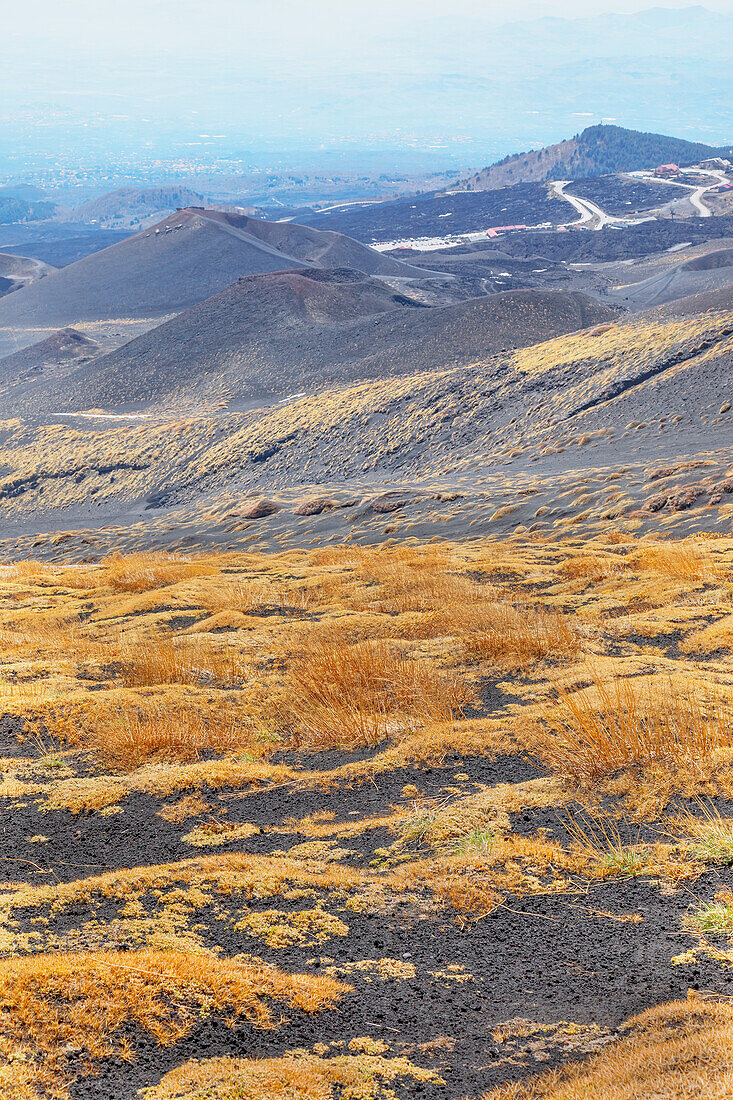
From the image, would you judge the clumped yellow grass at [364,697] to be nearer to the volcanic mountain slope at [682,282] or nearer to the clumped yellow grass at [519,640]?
the clumped yellow grass at [519,640]

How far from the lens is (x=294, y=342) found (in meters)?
62.4

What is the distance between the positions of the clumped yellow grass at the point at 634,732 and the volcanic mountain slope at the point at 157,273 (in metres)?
96.6

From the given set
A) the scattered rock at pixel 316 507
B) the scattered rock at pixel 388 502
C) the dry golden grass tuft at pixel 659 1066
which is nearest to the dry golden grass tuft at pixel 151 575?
the scattered rock at pixel 388 502

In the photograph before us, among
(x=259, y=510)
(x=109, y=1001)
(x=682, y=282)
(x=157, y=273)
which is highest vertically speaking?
(x=157, y=273)

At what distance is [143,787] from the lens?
6.13 metres

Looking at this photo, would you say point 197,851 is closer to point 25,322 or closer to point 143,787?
point 143,787

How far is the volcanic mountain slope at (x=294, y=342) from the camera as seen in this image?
53.1 m

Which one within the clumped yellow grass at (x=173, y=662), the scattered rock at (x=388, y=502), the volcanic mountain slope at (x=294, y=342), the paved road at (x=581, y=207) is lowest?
the scattered rock at (x=388, y=502)

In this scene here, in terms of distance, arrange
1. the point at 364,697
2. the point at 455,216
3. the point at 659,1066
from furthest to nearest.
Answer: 1. the point at 455,216
2. the point at 364,697
3. the point at 659,1066

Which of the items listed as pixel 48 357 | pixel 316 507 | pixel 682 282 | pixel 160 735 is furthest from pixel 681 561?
pixel 48 357

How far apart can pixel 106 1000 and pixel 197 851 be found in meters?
1.83

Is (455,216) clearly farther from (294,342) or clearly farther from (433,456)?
(433,456)

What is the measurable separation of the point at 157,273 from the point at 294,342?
2018 inches

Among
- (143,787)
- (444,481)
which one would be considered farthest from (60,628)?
(444,481)
